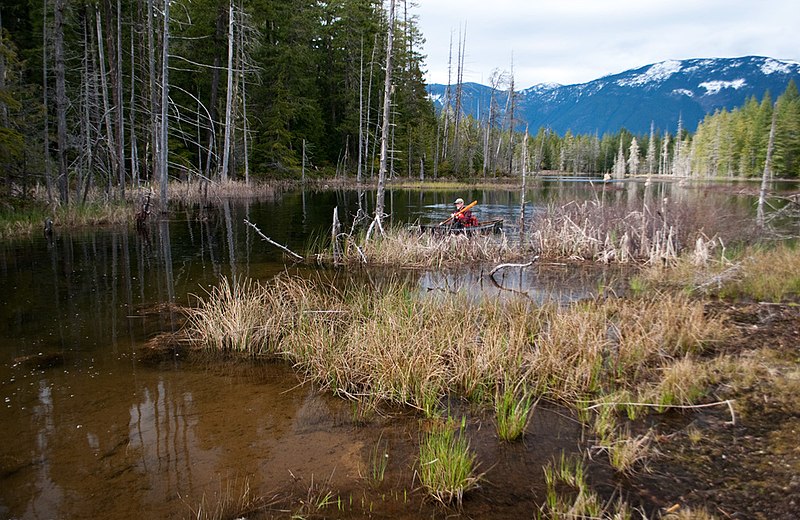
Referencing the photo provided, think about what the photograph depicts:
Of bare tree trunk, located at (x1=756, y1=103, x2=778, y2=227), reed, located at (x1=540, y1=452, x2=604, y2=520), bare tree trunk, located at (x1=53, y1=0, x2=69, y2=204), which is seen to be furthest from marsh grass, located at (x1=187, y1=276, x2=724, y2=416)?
bare tree trunk, located at (x1=53, y1=0, x2=69, y2=204)

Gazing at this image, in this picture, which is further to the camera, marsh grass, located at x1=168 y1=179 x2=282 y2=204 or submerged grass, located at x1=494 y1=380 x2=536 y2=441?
marsh grass, located at x1=168 y1=179 x2=282 y2=204

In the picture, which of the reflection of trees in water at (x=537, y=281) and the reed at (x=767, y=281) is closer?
the reed at (x=767, y=281)

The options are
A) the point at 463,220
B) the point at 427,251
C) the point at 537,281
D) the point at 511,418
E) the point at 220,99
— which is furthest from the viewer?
the point at 220,99

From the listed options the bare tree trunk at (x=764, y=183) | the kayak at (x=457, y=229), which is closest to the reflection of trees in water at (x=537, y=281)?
the kayak at (x=457, y=229)

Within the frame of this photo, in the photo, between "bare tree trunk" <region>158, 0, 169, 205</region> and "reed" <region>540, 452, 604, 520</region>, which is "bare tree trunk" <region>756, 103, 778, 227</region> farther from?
"bare tree trunk" <region>158, 0, 169, 205</region>

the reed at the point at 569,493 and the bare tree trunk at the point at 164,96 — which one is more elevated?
the bare tree trunk at the point at 164,96

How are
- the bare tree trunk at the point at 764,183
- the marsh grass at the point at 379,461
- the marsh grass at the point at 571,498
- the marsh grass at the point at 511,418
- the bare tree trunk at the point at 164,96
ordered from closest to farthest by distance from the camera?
the marsh grass at the point at 571,498, the marsh grass at the point at 379,461, the marsh grass at the point at 511,418, the bare tree trunk at the point at 764,183, the bare tree trunk at the point at 164,96

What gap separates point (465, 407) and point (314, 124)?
42.7 m

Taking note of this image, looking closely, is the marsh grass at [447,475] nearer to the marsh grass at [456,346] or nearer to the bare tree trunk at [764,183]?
the marsh grass at [456,346]

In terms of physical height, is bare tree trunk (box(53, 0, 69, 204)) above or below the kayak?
above

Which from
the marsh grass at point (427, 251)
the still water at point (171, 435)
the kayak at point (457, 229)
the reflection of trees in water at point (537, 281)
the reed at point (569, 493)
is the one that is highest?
the kayak at point (457, 229)

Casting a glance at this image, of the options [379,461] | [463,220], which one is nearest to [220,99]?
[463,220]

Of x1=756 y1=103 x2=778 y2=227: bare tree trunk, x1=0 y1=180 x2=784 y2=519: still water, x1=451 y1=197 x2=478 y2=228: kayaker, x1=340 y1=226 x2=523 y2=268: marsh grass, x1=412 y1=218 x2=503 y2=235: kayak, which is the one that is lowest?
x1=0 y1=180 x2=784 y2=519: still water

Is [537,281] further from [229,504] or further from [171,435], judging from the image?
[229,504]
